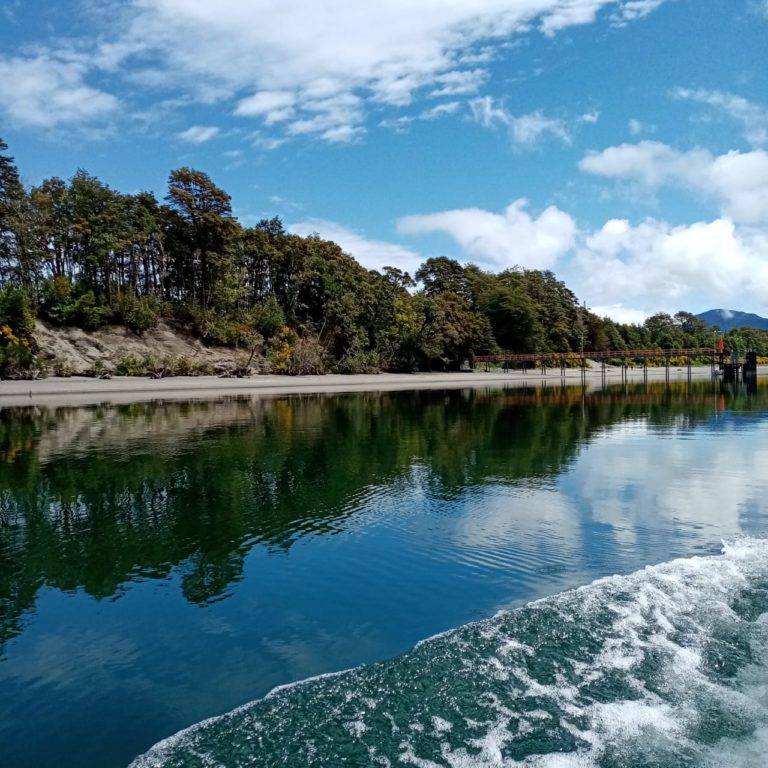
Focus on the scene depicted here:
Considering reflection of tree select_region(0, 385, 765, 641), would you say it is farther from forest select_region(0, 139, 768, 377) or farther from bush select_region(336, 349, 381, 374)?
bush select_region(336, 349, 381, 374)

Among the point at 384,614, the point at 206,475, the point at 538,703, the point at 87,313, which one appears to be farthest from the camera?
the point at 87,313

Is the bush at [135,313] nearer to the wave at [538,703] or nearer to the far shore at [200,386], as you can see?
the far shore at [200,386]

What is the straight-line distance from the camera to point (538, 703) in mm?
4863

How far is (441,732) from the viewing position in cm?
454

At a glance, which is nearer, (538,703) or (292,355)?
(538,703)

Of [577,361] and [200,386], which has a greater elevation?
[577,361]

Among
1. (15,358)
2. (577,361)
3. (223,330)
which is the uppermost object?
(223,330)

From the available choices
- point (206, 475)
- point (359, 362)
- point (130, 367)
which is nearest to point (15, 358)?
point (130, 367)

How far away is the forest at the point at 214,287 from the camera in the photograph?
4806cm

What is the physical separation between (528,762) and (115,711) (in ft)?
10.8

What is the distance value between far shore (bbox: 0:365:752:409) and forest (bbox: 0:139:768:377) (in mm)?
2821

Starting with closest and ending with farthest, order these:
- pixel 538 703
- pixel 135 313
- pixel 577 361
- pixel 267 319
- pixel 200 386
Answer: pixel 538 703 < pixel 200 386 < pixel 135 313 < pixel 267 319 < pixel 577 361

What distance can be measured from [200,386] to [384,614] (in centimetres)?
4019

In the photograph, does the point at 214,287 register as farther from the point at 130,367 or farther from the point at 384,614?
the point at 384,614
